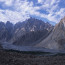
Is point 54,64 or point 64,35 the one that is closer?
point 54,64

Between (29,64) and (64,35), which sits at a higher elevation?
(64,35)

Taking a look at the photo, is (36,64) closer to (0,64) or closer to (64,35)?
(0,64)

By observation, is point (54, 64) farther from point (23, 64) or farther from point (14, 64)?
point (14, 64)

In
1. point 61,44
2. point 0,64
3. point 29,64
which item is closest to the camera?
point 0,64

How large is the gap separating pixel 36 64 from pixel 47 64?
5.62 feet

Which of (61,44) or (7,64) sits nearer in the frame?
(7,64)

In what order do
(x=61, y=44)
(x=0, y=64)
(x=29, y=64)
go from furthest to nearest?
1. (x=61, y=44)
2. (x=29, y=64)
3. (x=0, y=64)

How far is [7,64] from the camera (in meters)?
20.6

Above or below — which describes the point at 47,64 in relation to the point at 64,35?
below

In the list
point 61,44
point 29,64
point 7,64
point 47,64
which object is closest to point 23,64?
point 29,64

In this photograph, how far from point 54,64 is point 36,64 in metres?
2.87

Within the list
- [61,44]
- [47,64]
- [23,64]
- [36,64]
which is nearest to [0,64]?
→ [23,64]

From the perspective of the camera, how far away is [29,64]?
70.8 ft

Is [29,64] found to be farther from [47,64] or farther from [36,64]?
[47,64]
